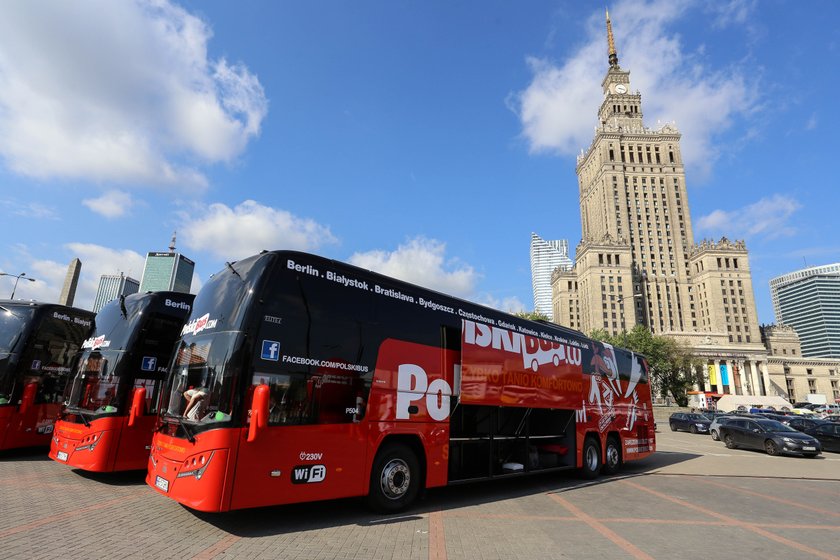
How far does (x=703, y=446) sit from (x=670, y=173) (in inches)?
5194

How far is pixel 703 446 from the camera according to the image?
23.0 m

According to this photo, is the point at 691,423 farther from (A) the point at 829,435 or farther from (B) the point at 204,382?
(B) the point at 204,382

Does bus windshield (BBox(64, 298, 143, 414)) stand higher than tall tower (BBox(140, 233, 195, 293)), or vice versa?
tall tower (BBox(140, 233, 195, 293))

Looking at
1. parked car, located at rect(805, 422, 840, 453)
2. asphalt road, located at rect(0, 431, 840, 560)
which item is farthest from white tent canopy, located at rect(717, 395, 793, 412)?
asphalt road, located at rect(0, 431, 840, 560)

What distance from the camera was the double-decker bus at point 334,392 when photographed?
19.1 feet

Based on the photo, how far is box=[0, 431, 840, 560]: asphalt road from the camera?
5508 mm

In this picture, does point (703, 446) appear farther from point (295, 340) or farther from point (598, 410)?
point (295, 340)

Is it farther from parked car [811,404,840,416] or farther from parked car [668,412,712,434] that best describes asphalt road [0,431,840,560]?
parked car [811,404,840,416]

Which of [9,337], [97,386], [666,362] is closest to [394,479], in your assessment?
[97,386]

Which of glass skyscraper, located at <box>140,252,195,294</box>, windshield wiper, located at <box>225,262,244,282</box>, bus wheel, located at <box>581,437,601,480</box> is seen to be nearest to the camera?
windshield wiper, located at <box>225,262,244,282</box>

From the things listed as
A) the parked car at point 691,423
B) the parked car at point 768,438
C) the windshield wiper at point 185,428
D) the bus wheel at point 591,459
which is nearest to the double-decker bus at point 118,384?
the windshield wiper at point 185,428

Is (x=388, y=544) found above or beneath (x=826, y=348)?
beneath

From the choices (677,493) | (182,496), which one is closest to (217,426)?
(182,496)

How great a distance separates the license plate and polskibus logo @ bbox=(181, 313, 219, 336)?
213cm
